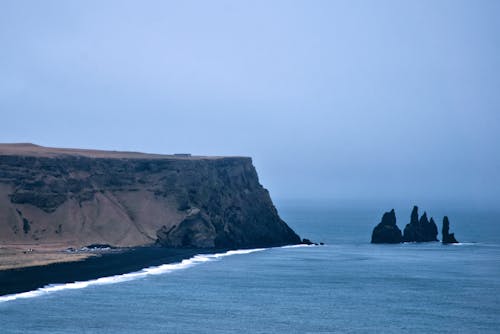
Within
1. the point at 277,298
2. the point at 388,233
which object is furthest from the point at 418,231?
the point at 277,298

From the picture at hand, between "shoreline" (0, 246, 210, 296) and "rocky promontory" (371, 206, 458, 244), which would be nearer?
"shoreline" (0, 246, 210, 296)

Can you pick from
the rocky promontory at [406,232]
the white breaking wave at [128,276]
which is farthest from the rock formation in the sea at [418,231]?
the white breaking wave at [128,276]

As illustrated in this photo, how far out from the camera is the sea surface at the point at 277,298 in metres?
60.0

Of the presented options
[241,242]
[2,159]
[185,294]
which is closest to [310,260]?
[241,242]

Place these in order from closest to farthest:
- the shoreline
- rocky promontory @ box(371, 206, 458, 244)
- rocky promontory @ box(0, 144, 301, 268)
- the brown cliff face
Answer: the shoreline
rocky promontory @ box(0, 144, 301, 268)
the brown cliff face
rocky promontory @ box(371, 206, 458, 244)

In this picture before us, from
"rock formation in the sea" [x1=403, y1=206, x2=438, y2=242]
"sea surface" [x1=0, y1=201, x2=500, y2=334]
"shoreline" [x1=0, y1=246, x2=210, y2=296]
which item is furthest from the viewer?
"rock formation in the sea" [x1=403, y1=206, x2=438, y2=242]

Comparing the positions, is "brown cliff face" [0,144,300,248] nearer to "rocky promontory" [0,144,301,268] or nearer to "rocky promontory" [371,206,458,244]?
"rocky promontory" [0,144,301,268]

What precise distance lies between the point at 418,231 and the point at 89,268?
69346 millimetres

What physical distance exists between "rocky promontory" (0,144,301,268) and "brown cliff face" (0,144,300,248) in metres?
0.13

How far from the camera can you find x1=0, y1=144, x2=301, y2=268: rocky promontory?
109m

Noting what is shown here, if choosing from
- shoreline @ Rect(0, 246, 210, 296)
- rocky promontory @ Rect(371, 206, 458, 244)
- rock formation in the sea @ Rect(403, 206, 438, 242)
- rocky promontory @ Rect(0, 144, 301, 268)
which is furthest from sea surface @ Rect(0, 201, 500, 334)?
Result: rock formation in the sea @ Rect(403, 206, 438, 242)

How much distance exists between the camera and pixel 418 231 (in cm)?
14112

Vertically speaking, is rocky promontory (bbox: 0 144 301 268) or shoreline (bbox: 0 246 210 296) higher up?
rocky promontory (bbox: 0 144 301 268)

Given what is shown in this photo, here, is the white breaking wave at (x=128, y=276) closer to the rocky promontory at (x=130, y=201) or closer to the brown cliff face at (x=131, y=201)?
the rocky promontory at (x=130, y=201)
